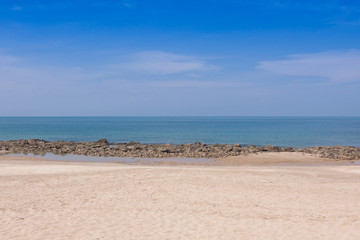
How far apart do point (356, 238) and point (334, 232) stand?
0.61 meters

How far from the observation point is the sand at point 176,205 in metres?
8.90

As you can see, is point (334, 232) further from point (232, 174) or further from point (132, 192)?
point (232, 174)

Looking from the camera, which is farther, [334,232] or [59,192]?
[59,192]

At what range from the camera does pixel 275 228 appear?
925 centimetres

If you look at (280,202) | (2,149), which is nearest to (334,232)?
(280,202)

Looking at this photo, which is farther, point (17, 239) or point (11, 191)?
point (11, 191)

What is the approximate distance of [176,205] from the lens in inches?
460

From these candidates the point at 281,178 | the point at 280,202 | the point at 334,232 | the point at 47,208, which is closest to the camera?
the point at 334,232

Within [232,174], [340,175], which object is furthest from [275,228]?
[340,175]

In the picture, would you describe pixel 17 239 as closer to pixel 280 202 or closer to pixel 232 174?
pixel 280 202

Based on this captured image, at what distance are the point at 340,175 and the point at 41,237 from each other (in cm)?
1807

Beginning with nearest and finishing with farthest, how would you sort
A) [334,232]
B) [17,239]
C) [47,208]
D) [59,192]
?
1. [17,239]
2. [334,232]
3. [47,208]
4. [59,192]

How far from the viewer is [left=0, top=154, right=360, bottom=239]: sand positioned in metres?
8.90

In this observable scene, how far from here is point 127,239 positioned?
8258mm
